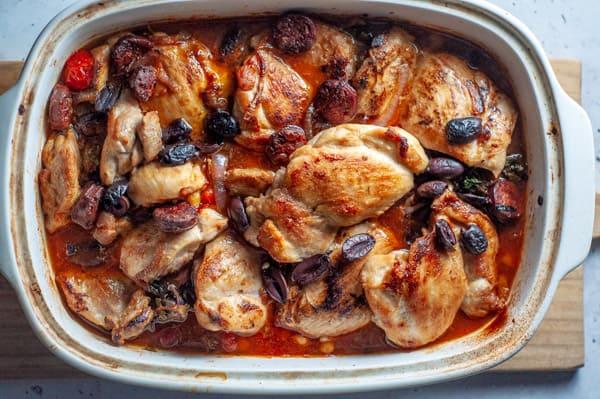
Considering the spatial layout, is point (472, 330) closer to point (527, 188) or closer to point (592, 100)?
point (527, 188)

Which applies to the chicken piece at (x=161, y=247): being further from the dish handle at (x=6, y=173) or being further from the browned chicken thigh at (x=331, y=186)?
the dish handle at (x=6, y=173)

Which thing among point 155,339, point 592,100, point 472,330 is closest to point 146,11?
point 155,339

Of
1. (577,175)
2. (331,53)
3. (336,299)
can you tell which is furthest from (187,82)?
(577,175)

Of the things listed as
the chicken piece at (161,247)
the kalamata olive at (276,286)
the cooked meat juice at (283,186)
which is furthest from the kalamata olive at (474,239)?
the chicken piece at (161,247)

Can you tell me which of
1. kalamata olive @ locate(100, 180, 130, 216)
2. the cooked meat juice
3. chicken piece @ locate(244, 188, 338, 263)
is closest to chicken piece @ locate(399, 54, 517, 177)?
the cooked meat juice

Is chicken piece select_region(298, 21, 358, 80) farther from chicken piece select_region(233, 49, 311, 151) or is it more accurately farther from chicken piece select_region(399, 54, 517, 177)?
Result: chicken piece select_region(399, 54, 517, 177)

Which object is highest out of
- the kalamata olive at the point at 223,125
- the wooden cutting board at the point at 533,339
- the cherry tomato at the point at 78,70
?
the cherry tomato at the point at 78,70
